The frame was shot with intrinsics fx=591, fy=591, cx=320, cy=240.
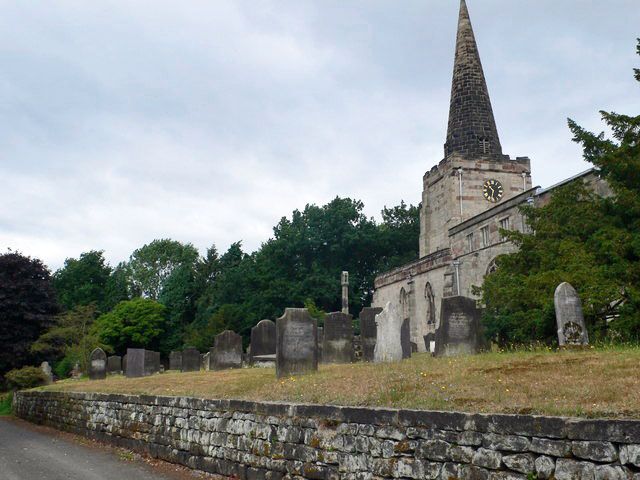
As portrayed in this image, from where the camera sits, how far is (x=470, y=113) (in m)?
46.8

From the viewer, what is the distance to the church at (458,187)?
137 feet

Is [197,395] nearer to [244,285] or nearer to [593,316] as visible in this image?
[593,316]

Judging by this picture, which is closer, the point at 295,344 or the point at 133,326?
the point at 295,344

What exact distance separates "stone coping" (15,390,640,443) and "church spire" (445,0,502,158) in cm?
4020

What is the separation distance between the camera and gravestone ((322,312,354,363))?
61.7 ft

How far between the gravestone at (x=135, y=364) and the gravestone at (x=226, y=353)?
5.21m

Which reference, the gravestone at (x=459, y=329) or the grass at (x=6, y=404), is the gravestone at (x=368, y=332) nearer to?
the gravestone at (x=459, y=329)

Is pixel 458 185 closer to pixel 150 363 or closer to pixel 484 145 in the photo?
pixel 484 145

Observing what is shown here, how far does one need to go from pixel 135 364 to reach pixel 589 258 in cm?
1777

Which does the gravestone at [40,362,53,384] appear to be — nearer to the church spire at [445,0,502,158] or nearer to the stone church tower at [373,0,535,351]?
the stone church tower at [373,0,535,351]

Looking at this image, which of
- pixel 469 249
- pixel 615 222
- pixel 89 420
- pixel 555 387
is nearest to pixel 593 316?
pixel 615 222

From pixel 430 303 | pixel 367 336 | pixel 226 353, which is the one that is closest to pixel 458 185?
pixel 430 303

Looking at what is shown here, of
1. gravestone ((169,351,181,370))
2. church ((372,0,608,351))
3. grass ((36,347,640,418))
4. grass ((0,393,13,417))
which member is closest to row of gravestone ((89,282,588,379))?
grass ((36,347,640,418))

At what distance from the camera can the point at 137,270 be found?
81.2 meters
